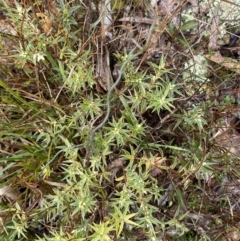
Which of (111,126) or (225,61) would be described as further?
(225,61)

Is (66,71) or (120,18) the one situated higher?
(120,18)

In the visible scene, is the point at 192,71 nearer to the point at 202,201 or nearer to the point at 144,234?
the point at 202,201

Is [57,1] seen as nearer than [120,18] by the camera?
Yes

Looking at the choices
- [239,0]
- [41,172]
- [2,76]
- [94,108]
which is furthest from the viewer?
[239,0]

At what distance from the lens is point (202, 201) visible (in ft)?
5.40

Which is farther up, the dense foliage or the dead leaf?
the dead leaf

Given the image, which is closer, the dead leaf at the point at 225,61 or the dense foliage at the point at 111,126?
the dense foliage at the point at 111,126

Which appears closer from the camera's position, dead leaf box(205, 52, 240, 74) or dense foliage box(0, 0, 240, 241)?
dense foliage box(0, 0, 240, 241)

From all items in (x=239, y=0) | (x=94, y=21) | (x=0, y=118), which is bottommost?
(x=0, y=118)

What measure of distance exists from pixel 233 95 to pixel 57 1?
2.48 feet

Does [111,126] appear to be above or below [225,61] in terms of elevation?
below


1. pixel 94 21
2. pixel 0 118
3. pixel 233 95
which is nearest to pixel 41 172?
pixel 0 118

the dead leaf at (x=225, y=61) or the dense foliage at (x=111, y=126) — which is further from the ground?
the dead leaf at (x=225, y=61)

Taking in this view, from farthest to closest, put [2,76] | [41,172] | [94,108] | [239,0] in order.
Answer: [239,0], [2,76], [41,172], [94,108]
